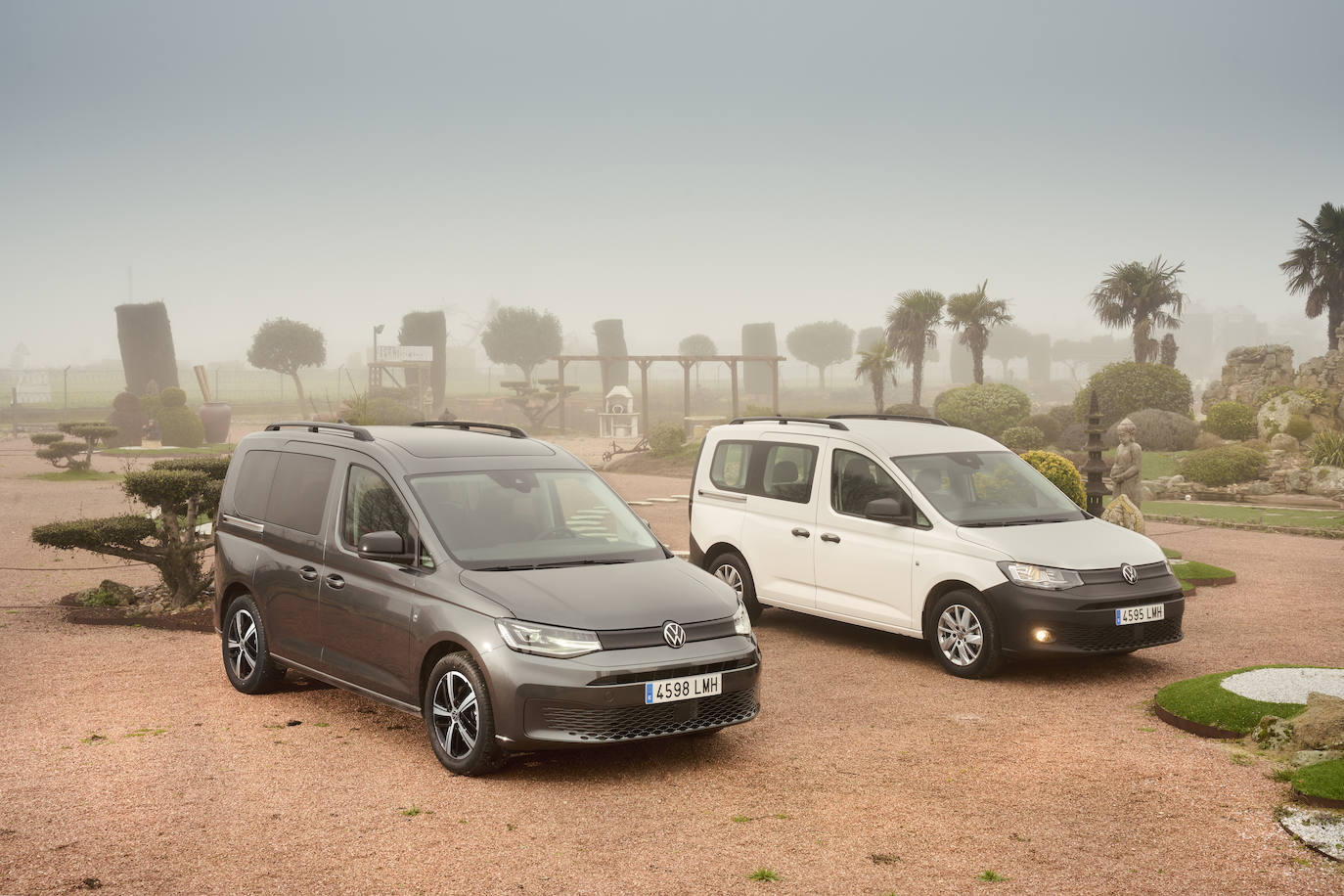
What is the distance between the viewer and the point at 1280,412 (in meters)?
32.0

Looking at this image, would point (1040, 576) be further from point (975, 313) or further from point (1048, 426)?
point (975, 313)

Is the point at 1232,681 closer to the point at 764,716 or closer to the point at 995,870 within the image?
the point at 764,716

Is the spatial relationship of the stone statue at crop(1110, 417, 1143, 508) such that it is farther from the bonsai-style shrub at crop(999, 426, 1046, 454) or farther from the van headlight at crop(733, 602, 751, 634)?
the bonsai-style shrub at crop(999, 426, 1046, 454)

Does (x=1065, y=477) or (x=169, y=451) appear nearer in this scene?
(x=1065, y=477)

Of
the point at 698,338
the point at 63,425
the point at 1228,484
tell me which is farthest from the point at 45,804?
the point at 698,338

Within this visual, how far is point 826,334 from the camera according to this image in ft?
554

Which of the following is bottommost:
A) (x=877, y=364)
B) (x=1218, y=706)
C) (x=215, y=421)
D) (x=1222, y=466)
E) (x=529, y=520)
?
(x=1218, y=706)

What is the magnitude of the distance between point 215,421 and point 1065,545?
1792 inches

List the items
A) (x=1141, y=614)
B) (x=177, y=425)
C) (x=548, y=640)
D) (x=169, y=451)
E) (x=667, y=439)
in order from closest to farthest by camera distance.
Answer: (x=548, y=640) < (x=1141, y=614) < (x=667, y=439) < (x=169, y=451) < (x=177, y=425)

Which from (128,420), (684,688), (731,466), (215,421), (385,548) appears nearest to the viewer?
(684,688)

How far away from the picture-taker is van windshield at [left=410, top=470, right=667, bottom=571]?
6641 mm

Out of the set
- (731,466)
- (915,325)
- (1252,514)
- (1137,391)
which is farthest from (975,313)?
(731,466)

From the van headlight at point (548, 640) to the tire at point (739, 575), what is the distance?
15.2 ft

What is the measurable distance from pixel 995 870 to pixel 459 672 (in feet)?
9.42
